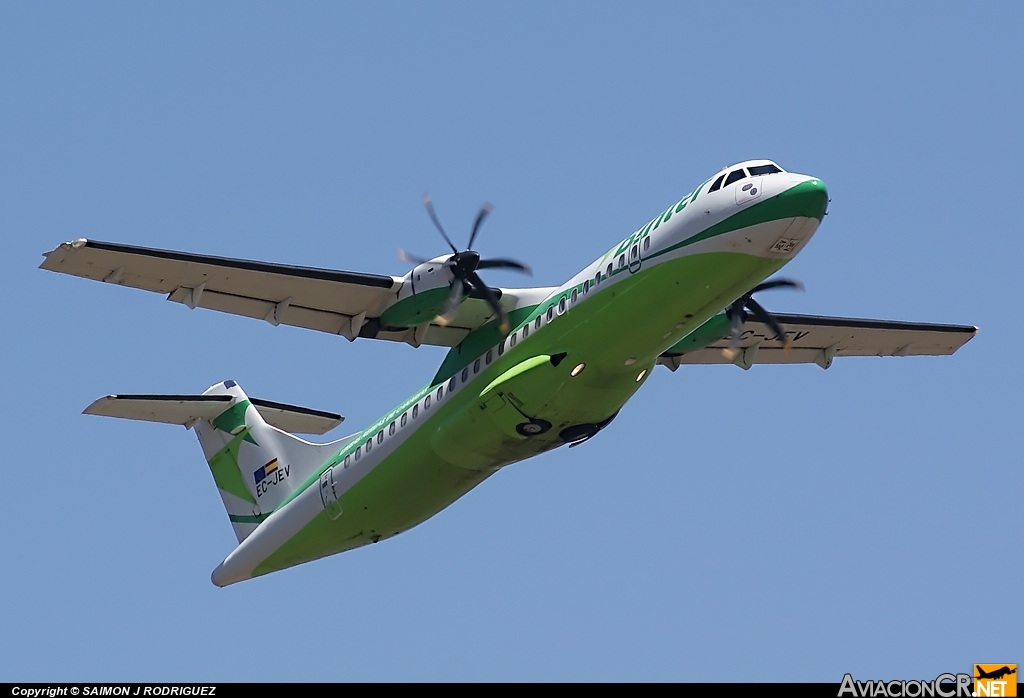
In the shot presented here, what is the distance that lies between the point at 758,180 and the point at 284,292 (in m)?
6.56

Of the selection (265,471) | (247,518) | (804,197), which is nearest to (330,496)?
(265,471)

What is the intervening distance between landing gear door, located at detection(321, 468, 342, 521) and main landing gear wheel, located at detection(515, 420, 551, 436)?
3246 millimetres

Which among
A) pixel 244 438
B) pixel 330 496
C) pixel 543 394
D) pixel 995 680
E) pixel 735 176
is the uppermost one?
pixel 735 176

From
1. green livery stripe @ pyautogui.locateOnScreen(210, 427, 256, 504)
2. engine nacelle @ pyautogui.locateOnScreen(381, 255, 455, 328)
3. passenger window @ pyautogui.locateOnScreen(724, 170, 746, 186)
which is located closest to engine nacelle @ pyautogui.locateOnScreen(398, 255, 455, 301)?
engine nacelle @ pyautogui.locateOnScreen(381, 255, 455, 328)

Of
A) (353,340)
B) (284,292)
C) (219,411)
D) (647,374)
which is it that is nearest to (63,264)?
(284,292)

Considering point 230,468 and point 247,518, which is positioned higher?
point 230,468

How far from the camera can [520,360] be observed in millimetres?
17562

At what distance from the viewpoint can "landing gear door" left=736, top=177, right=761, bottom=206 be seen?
15578 millimetres

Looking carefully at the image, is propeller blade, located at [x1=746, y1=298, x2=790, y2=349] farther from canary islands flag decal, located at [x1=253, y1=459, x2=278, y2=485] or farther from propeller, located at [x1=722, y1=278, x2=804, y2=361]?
canary islands flag decal, located at [x1=253, y1=459, x2=278, y2=485]

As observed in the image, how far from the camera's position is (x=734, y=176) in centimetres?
1595

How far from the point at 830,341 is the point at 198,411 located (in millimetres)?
10141

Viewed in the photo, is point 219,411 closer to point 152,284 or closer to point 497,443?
point 152,284

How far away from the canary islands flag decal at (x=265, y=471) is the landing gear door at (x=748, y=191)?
886 cm

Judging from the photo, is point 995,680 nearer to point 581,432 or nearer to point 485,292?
point 581,432
